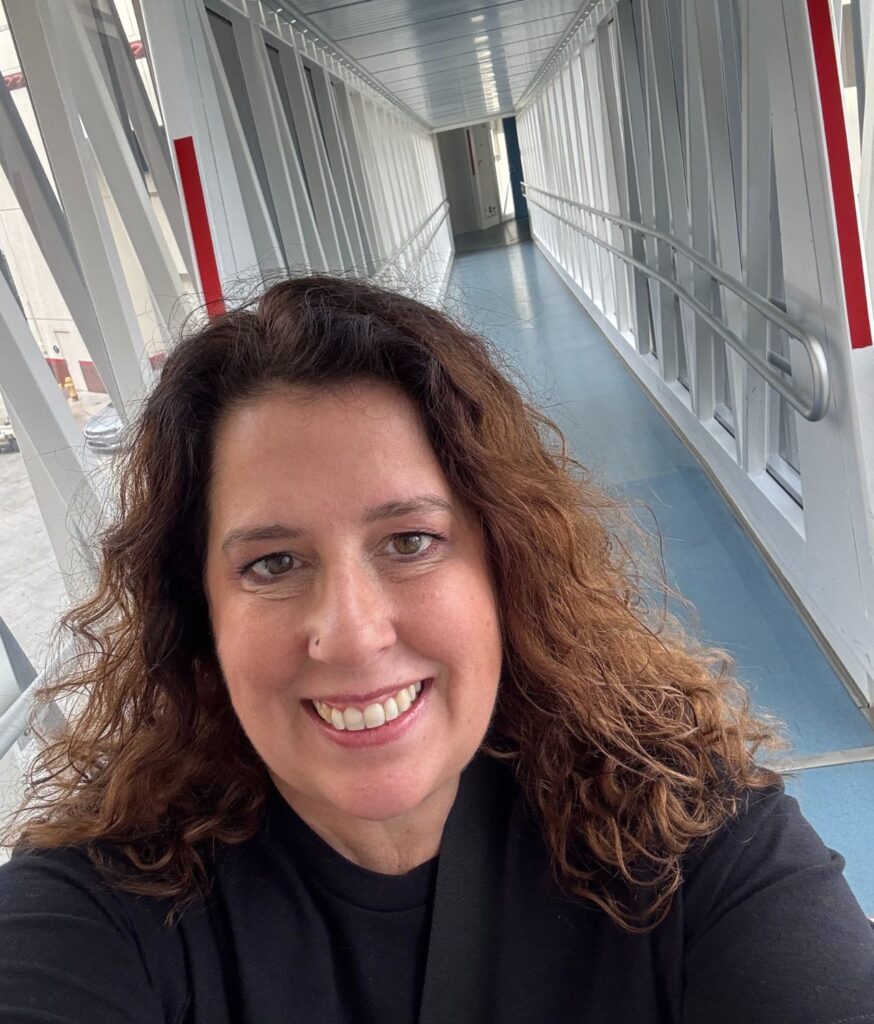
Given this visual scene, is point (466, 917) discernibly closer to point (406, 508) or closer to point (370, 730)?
point (370, 730)

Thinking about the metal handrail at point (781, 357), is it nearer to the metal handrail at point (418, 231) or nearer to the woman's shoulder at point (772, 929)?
the woman's shoulder at point (772, 929)

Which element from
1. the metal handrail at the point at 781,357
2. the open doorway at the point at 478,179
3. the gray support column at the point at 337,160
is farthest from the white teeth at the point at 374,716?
the open doorway at the point at 478,179

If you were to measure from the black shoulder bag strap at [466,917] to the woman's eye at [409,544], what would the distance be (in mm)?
312

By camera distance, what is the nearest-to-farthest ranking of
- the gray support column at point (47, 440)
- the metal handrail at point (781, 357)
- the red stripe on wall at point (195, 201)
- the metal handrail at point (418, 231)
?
the gray support column at point (47, 440), the metal handrail at point (781, 357), the red stripe on wall at point (195, 201), the metal handrail at point (418, 231)

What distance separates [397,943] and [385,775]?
192mm

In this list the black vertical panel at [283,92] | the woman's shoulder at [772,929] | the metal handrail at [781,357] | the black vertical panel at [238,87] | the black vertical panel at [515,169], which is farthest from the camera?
the black vertical panel at [515,169]

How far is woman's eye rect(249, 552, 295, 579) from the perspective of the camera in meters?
1.13

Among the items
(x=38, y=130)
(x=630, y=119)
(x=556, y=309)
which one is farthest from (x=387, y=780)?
(x=556, y=309)

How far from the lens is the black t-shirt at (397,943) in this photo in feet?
3.27

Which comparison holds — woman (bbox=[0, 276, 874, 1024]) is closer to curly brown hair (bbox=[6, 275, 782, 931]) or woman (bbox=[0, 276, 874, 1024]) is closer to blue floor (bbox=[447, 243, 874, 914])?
curly brown hair (bbox=[6, 275, 782, 931])

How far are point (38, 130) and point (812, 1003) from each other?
8.77 ft

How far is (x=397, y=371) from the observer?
1218mm

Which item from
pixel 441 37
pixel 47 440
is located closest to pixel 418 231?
pixel 441 37

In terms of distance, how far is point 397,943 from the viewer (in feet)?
3.73
